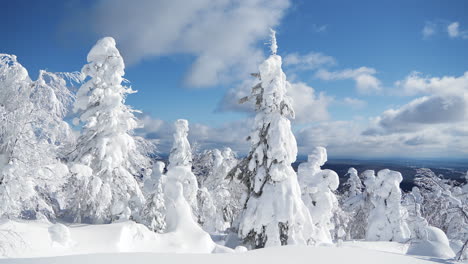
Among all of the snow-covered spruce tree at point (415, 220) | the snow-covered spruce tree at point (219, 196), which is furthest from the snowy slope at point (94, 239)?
the snow-covered spruce tree at point (415, 220)

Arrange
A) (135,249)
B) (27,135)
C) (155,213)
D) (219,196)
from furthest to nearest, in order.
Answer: (219,196) < (155,213) < (135,249) < (27,135)

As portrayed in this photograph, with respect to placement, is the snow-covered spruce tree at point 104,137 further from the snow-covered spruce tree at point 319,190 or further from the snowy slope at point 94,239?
the snow-covered spruce tree at point 319,190

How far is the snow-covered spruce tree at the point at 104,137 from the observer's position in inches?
595

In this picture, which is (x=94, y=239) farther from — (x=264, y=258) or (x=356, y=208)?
(x=356, y=208)

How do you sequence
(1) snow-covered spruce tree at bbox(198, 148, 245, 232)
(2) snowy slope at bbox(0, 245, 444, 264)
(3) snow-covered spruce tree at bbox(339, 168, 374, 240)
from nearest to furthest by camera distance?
(2) snowy slope at bbox(0, 245, 444, 264) → (1) snow-covered spruce tree at bbox(198, 148, 245, 232) → (3) snow-covered spruce tree at bbox(339, 168, 374, 240)

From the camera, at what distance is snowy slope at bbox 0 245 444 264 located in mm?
5562

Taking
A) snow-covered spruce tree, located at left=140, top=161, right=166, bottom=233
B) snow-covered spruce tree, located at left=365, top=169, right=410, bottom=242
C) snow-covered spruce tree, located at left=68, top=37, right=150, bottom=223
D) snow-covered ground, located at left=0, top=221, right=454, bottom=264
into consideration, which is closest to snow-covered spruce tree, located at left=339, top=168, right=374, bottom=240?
snow-covered spruce tree, located at left=365, top=169, right=410, bottom=242

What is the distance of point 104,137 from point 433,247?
862 inches

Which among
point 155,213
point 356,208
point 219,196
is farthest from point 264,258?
point 356,208

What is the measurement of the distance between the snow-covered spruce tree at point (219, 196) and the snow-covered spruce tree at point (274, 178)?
995cm

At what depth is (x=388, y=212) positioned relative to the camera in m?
26.0

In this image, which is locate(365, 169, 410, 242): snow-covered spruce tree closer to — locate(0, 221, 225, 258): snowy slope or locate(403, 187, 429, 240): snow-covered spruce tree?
locate(403, 187, 429, 240): snow-covered spruce tree

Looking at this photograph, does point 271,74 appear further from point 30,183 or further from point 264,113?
point 30,183

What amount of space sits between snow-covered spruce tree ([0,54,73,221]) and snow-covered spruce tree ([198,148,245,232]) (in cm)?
1643
